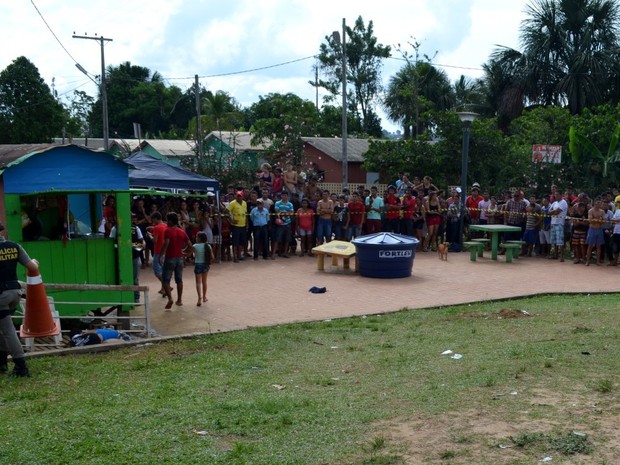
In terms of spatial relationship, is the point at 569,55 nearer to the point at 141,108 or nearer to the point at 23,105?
the point at 23,105

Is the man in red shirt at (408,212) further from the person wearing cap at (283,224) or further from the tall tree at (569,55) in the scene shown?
the tall tree at (569,55)

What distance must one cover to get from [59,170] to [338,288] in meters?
6.28

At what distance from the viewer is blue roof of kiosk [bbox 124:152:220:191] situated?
19.0m

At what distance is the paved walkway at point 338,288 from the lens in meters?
13.7

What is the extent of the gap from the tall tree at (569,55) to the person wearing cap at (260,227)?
85.4ft

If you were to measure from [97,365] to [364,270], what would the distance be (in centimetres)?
908

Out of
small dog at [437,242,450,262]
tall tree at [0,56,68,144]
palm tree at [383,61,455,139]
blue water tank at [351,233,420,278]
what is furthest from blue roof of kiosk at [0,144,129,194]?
palm tree at [383,61,455,139]

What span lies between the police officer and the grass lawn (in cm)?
25

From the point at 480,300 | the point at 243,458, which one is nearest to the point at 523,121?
the point at 480,300

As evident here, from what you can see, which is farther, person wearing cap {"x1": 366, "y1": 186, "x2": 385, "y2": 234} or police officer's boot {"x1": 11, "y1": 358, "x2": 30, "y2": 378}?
person wearing cap {"x1": 366, "y1": 186, "x2": 385, "y2": 234}

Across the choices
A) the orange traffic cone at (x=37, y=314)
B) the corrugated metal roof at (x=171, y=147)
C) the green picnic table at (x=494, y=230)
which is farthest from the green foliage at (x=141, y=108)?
the orange traffic cone at (x=37, y=314)

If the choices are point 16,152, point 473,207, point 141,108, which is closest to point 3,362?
point 16,152

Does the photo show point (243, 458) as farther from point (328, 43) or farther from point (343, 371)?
point (328, 43)

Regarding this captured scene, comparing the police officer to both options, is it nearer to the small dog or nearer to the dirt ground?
the dirt ground
